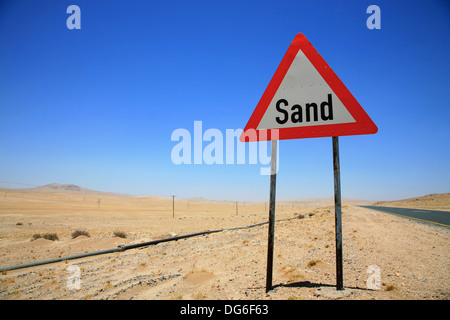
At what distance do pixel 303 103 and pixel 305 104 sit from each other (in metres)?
0.03

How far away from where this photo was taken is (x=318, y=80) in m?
2.96

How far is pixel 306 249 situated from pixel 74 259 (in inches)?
298

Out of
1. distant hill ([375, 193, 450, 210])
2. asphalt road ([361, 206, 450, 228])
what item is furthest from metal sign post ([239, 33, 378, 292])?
distant hill ([375, 193, 450, 210])

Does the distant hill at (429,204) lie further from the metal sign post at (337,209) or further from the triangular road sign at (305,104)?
the triangular road sign at (305,104)

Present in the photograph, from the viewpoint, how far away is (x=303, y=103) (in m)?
2.98

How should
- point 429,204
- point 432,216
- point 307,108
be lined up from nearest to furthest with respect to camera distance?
point 307,108, point 432,216, point 429,204

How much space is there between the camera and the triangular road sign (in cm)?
283

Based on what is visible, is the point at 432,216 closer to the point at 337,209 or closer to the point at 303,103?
the point at 337,209

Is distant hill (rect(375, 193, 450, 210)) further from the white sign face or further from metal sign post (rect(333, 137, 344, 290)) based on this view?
the white sign face

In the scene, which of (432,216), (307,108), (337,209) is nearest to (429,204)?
(432,216)

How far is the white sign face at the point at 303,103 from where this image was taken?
287cm
